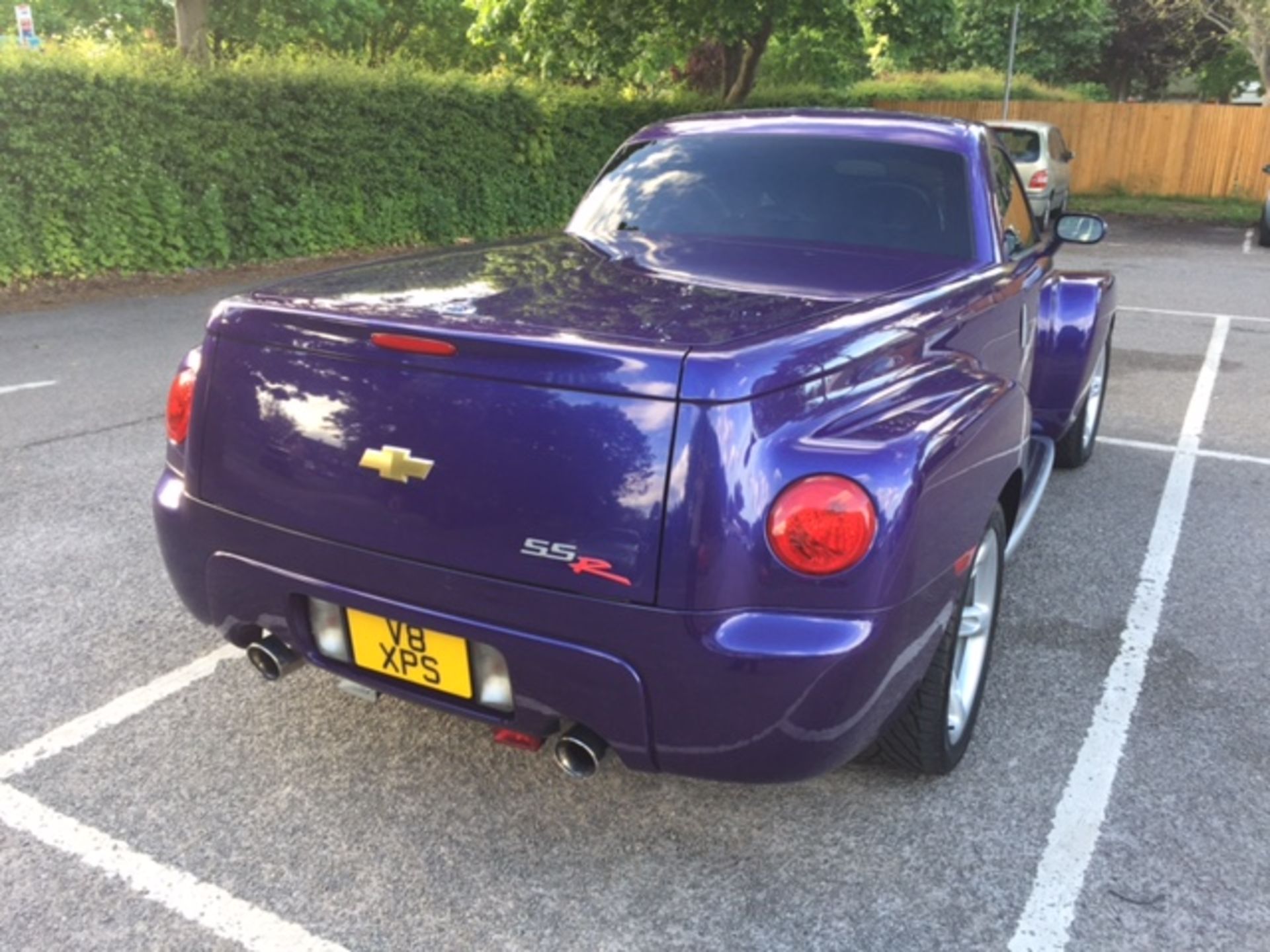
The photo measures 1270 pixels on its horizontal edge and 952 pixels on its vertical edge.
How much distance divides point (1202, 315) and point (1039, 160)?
623cm

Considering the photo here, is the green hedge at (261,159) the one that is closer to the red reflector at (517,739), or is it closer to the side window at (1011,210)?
the side window at (1011,210)

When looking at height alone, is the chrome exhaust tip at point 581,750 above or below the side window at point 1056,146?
below

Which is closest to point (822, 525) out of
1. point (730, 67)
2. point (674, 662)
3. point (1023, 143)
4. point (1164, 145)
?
point (674, 662)

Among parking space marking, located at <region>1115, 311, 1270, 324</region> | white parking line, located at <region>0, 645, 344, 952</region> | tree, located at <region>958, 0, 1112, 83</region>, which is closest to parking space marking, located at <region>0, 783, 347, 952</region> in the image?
white parking line, located at <region>0, 645, 344, 952</region>

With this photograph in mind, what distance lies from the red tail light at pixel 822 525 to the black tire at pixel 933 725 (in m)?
0.58

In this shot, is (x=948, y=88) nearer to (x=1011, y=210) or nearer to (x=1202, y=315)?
(x=1202, y=315)

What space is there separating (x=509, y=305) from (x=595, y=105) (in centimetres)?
1556

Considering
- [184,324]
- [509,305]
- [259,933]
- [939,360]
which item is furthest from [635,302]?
[184,324]

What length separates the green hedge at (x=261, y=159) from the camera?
419 inches

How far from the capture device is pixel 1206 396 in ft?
24.0

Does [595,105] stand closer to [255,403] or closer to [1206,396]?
[1206,396]

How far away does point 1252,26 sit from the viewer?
27.3 metres

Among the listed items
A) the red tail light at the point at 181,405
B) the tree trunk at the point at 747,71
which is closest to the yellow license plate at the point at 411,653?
the red tail light at the point at 181,405

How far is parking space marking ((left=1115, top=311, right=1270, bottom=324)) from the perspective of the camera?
10.5 m
